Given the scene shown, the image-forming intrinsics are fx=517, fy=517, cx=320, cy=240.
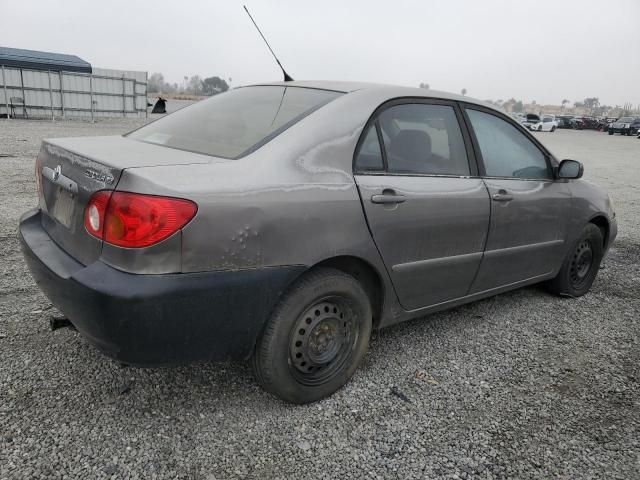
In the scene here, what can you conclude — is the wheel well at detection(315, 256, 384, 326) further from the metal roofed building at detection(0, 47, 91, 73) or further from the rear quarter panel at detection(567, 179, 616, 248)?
the metal roofed building at detection(0, 47, 91, 73)

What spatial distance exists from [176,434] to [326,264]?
1027mm

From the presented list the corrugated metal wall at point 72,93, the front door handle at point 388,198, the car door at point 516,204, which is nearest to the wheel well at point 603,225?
the car door at point 516,204

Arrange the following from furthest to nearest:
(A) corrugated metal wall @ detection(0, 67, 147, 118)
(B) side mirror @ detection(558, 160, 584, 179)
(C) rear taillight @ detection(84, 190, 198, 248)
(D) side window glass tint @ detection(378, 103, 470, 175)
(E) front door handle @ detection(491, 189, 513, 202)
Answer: (A) corrugated metal wall @ detection(0, 67, 147, 118) → (B) side mirror @ detection(558, 160, 584, 179) → (E) front door handle @ detection(491, 189, 513, 202) → (D) side window glass tint @ detection(378, 103, 470, 175) → (C) rear taillight @ detection(84, 190, 198, 248)

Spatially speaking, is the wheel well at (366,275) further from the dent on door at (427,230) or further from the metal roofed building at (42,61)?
the metal roofed building at (42,61)

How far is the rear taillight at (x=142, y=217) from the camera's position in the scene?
1.97 m

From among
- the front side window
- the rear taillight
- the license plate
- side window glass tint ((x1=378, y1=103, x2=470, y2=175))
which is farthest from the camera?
the front side window

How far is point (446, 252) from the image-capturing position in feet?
9.91

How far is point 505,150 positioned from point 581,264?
1.50m

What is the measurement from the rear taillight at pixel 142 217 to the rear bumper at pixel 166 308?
0.14 meters

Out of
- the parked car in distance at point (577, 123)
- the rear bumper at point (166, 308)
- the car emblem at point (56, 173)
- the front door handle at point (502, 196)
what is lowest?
the parked car in distance at point (577, 123)

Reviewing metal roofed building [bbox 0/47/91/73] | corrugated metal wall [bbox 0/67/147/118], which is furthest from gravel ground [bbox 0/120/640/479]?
metal roofed building [bbox 0/47/91/73]

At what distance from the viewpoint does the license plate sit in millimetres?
2342

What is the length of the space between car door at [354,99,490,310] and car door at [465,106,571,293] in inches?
5.4

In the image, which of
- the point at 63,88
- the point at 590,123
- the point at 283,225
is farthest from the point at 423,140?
the point at 590,123
